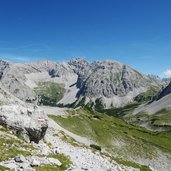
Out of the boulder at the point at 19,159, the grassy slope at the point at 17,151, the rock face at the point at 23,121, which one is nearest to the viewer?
the boulder at the point at 19,159

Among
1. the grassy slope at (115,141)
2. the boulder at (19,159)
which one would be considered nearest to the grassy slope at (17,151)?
the boulder at (19,159)

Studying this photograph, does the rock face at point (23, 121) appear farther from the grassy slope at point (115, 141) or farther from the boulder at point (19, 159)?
the grassy slope at point (115, 141)

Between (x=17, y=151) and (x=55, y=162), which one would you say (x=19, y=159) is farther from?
(x=55, y=162)

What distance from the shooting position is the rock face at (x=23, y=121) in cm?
4150

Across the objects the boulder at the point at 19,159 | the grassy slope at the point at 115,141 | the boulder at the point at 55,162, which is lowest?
the grassy slope at the point at 115,141

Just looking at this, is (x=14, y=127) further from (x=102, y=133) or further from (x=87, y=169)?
(x=102, y=133)

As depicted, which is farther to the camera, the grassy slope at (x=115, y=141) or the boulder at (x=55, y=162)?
the grassy slope at (x=115, y=141)

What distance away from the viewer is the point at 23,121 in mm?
Answer: 41844

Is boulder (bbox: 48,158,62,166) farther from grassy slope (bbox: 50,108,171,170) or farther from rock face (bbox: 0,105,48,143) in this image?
grassy slope (bbox: 50,108,171,170)

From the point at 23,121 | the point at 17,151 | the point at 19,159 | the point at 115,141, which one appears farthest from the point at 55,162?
the point at 115,141

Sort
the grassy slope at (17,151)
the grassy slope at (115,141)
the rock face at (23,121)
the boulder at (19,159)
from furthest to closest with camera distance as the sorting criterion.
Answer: the grassy slope at (115,141) < the rock face at (23,121) < the grassy slope at (17,151) < the boulder at (19,159)

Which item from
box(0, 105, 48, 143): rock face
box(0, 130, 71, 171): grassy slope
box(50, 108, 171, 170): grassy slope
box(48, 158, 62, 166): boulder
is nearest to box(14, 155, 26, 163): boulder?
box(0, 130, 71, 171): grassy slope

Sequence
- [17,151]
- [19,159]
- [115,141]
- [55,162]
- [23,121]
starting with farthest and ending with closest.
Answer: [115,141]
[23,121]
[17,151]
[55,162]
[19,159]

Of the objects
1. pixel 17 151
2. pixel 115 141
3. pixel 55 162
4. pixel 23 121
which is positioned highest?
pixel 23 121
